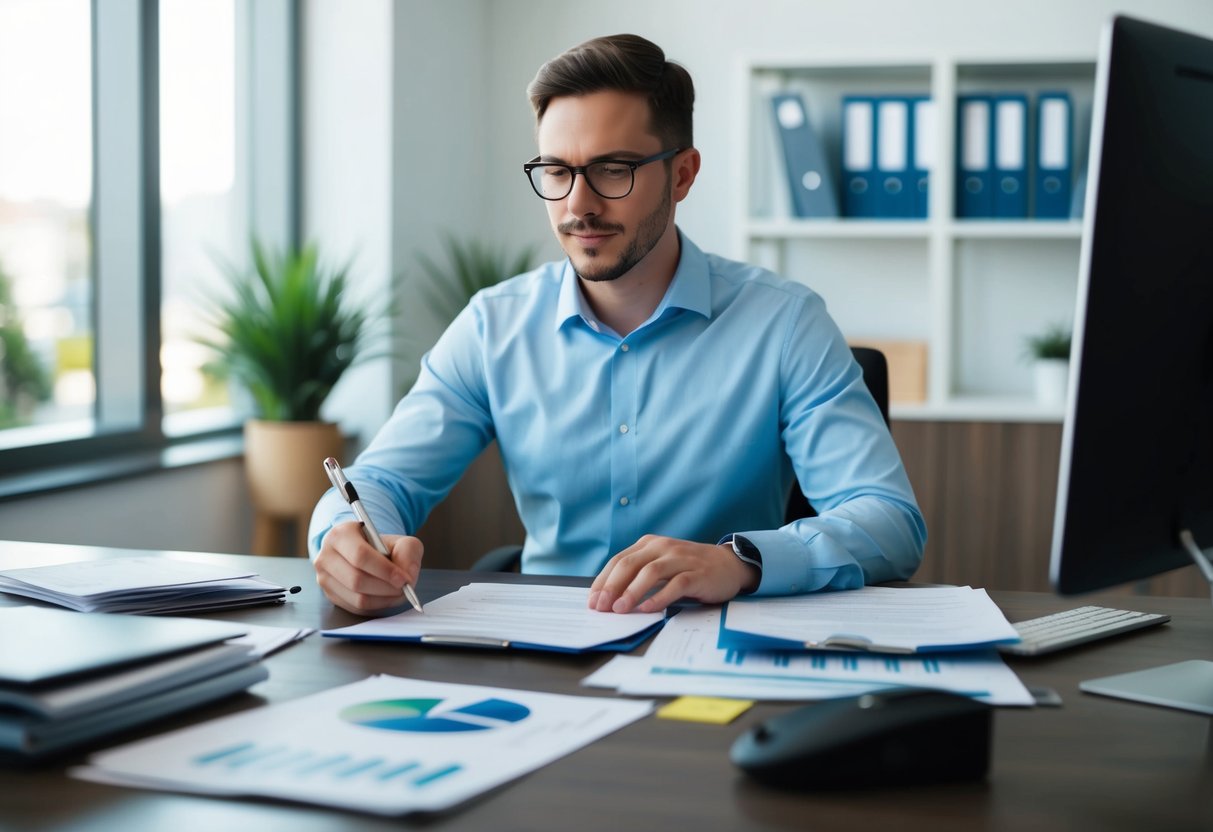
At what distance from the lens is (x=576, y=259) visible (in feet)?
5.75

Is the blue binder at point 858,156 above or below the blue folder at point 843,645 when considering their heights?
above

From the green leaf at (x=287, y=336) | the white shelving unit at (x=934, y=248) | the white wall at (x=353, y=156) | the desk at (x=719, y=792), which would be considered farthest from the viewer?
the white wall at (x=353, y=156)

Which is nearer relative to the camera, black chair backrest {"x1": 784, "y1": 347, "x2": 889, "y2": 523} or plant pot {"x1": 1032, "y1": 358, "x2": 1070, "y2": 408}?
black chair backrest {"x1": 784, "y1": 347, "x2": 889, "y2": 523}

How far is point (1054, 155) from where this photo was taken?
11.0 feet

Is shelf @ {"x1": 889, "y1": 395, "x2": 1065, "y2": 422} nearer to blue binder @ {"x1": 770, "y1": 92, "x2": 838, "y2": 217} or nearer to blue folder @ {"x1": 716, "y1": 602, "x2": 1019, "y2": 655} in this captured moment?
blue binder @ {"x1": 770, "y1": 92, "x2": 838, "y2": 217}

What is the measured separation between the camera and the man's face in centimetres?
168

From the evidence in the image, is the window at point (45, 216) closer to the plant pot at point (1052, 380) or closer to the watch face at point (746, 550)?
the watch face at point (746, 550)

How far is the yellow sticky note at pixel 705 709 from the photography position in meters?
0.92

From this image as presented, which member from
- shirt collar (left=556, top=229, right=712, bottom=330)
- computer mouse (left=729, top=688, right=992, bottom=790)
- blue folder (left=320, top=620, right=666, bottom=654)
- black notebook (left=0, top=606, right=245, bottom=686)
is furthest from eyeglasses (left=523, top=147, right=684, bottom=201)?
computer mouse (left=729, top=688, right=992, bottom=790)

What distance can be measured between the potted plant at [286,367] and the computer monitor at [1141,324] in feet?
7.99

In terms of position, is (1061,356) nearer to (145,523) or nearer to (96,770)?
(145,523)

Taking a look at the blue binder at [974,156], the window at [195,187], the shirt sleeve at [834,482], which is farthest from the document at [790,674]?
the blue binder at [974,156]

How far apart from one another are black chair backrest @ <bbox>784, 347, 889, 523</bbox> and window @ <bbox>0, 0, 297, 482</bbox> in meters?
1.70

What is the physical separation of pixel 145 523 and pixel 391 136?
1341 millimetres
